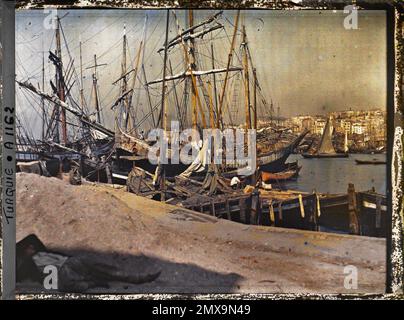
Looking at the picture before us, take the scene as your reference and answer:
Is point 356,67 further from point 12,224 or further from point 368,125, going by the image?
point 12,224

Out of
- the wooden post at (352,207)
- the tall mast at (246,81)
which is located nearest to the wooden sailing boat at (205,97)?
the tall mast at (246,81)

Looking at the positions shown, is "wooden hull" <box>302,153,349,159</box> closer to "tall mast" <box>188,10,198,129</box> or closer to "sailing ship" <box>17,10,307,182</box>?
"sailing ship" <box>17,10,307,182</box>

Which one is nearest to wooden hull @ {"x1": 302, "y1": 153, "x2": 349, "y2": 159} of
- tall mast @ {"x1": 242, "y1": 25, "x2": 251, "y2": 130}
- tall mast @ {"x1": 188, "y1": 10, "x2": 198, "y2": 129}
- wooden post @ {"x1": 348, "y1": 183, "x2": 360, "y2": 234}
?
wooden post @ {"x1": 348, "y1": 183, "x2": 360, "y2": 234}

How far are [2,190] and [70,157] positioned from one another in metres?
0.58

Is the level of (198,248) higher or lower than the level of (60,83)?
lower

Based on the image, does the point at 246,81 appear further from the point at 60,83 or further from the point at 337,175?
the point at 60,83

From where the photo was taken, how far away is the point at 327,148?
134 inches

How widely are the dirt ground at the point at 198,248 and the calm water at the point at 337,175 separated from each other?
38cm

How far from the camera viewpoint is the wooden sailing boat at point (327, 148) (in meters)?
3.40

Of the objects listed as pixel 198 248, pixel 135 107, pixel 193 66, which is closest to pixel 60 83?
pixel 135 107

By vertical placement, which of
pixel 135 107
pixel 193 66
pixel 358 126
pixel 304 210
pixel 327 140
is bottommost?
pixel 304 210

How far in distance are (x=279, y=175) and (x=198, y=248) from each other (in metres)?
0.86

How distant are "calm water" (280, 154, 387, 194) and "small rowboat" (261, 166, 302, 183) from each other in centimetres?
4

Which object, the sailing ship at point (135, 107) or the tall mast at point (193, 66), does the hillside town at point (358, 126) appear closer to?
the sailing ship at point (135, 107)
